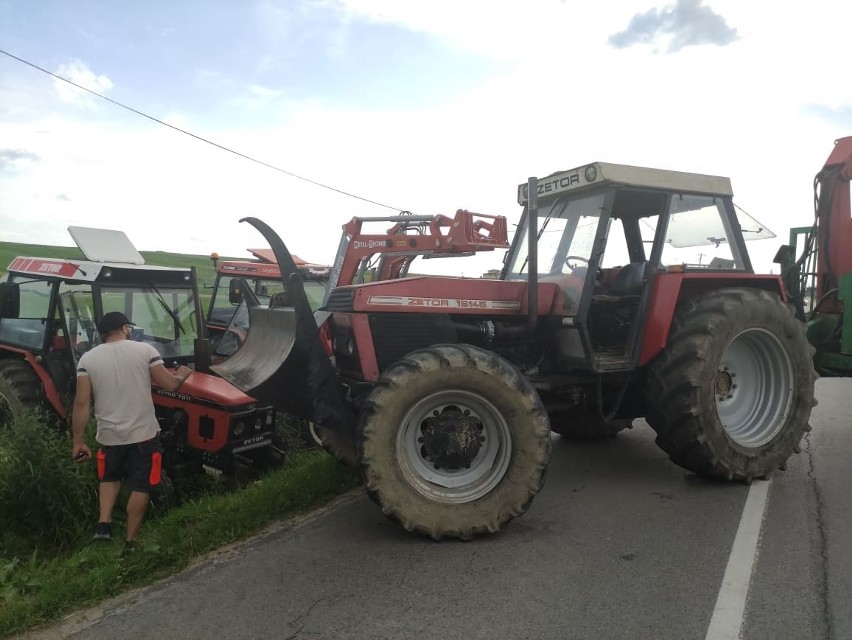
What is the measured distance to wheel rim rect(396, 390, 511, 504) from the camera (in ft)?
14.7

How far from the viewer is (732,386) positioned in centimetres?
586

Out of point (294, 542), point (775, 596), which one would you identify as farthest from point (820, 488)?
point (294, 542)

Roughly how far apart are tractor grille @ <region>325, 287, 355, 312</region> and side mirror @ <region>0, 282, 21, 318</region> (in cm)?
426

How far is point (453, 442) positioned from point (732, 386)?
109 inches

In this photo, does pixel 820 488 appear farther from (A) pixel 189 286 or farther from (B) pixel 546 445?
(A) pixel 189 286

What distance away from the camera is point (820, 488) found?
540 centimetres

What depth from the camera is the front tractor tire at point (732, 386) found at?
5.18m

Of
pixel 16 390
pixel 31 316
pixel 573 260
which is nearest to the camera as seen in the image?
pixel 573 260

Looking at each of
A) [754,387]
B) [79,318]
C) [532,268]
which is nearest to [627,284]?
[754,387]

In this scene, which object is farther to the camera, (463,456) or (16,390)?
(16,390)

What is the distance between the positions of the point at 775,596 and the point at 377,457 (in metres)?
2.27

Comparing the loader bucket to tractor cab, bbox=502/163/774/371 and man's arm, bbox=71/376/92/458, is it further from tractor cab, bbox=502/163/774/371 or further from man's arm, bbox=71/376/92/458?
tractor cab, bbox=502/163/774/371

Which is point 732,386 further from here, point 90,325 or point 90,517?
point 90,325

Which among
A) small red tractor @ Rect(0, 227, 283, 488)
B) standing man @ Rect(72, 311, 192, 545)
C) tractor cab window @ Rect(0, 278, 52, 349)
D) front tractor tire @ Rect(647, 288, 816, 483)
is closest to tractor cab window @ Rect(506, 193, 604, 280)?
front tractor tire @ Rect(647, 288, 816, 483)
